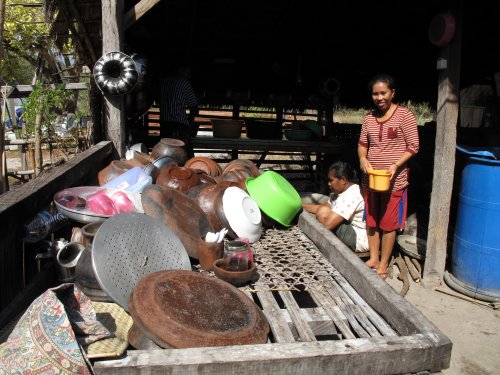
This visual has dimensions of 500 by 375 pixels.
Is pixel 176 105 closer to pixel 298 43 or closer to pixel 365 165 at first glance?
pixel 365 165

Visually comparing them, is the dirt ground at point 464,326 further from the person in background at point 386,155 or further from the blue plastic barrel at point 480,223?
the person in background at point 386,155

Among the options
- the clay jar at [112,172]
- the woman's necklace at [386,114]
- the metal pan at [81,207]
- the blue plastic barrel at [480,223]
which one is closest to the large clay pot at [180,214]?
the metal pan at [81,207]

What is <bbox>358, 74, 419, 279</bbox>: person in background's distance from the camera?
4.16m

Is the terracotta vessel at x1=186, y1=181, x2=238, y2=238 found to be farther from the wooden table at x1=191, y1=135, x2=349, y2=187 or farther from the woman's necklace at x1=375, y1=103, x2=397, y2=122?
the wooden table at x1=191, y1=135, x2=349, y2=187

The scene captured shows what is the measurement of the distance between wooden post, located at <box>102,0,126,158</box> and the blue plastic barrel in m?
3.67

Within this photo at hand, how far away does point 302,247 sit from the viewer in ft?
11.8

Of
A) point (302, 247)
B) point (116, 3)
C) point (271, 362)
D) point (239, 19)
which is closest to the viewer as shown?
point (271, 362)

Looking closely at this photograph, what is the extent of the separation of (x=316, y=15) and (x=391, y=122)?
365 cm

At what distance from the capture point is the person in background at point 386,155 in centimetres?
416

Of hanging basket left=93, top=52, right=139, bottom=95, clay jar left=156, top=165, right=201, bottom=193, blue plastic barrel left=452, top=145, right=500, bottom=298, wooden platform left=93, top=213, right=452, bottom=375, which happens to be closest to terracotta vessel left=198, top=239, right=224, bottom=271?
wooden platform left=93, top=213, right=452, bottom=375

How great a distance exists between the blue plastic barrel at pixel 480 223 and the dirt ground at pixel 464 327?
10.2 inches

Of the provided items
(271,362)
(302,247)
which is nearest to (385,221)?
(302,247)

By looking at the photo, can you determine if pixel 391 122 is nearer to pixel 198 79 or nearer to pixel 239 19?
pixel 239 19

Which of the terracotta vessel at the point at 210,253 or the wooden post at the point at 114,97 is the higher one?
the wooden post at the point at 114,97
